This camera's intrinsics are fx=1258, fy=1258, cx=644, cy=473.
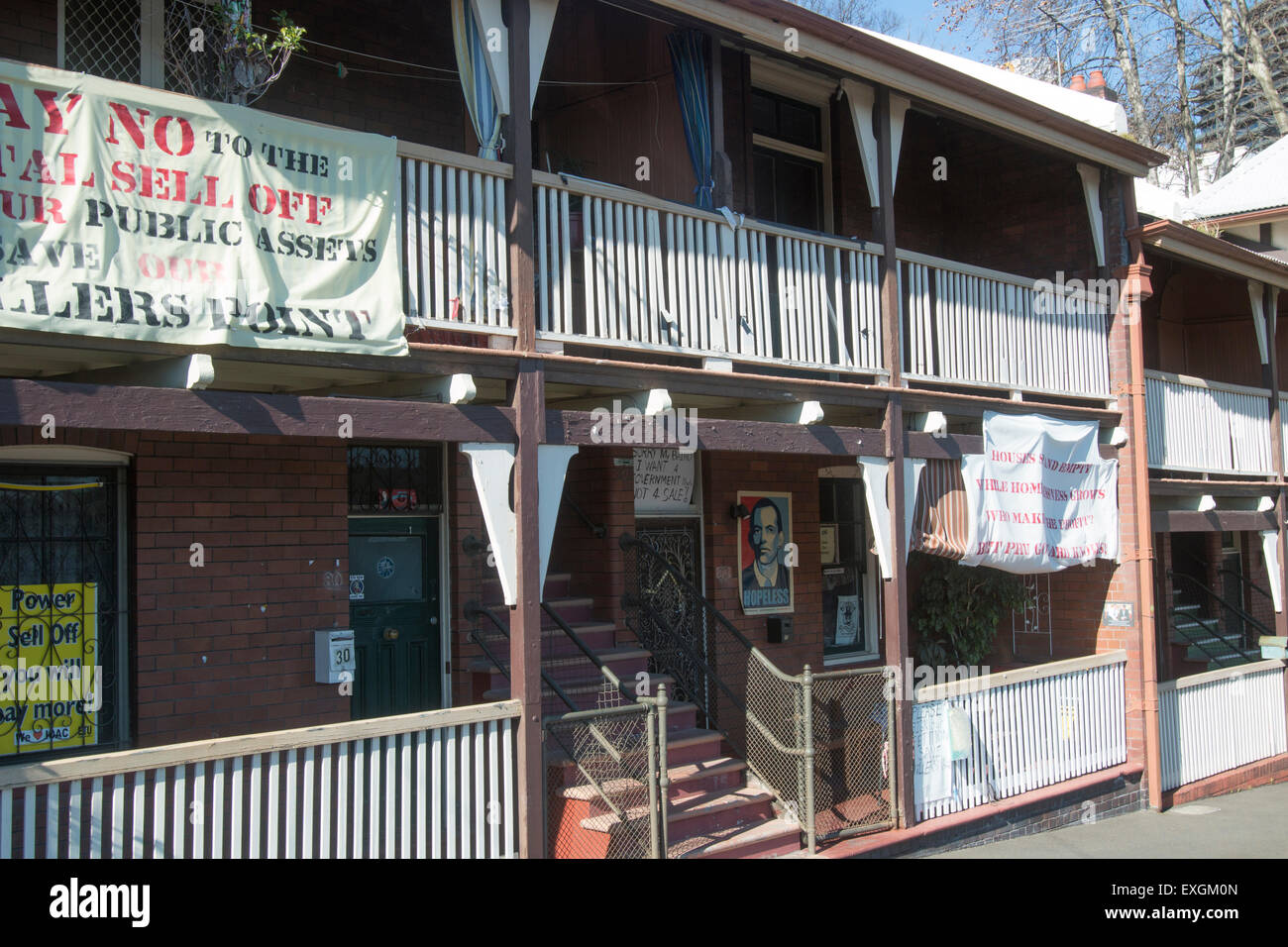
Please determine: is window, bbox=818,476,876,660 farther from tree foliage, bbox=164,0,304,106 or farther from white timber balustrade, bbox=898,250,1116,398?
tree foliage, bbox=164,0,304,106

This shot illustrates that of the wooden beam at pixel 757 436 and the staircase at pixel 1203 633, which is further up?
the wooden beam at pixel 757 436

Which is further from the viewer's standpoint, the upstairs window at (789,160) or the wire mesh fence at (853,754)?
the upstairs window at (789,160)

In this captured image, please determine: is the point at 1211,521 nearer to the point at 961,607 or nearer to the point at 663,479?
the point at 961,607

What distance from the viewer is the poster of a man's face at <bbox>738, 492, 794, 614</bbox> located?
460 inches

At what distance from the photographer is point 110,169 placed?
19.3 ft

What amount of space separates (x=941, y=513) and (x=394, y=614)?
4.57 metres

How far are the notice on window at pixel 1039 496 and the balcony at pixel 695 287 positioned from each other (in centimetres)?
45

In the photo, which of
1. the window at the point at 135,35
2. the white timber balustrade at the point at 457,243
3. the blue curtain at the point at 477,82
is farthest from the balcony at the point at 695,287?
the window at the point at 135,35

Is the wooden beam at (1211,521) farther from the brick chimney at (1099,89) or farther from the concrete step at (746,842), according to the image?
the concrete step at (746,842)

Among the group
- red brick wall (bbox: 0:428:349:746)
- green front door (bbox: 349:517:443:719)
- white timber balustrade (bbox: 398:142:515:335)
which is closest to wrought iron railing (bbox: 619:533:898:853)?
green front door (bbox: 349:517:443:719)

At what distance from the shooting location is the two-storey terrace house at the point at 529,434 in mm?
6164

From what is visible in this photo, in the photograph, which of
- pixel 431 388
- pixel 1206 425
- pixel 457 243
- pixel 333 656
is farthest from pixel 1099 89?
pixel 333 656

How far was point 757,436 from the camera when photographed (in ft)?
29.3
